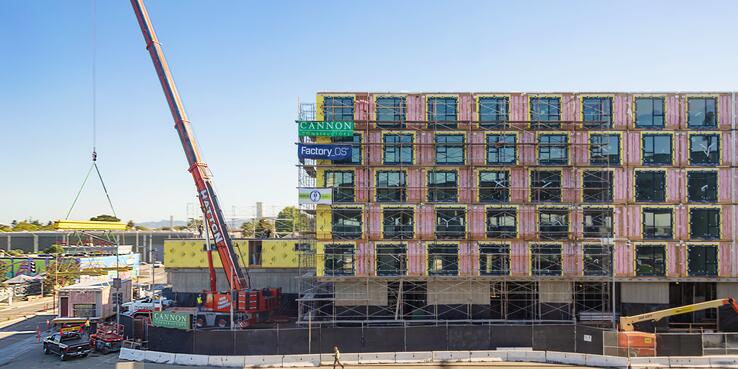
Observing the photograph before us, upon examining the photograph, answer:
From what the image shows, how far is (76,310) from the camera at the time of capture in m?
41.5

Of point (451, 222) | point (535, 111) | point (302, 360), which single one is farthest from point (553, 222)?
point (302, 360)

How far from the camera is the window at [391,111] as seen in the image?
3838 centimetres

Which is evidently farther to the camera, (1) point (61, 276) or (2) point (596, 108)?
(1) point (61, 276)

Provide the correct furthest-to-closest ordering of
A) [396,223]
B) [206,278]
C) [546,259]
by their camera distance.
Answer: [206,278] → [396,223] → [546,259]

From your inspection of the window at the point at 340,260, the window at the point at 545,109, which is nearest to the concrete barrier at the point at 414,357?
the window at the point at 340,260

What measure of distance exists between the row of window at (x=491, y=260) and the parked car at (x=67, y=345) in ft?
55.9

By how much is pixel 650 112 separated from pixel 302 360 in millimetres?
32615

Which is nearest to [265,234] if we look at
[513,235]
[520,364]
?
[513,235]

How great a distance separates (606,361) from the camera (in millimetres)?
28562

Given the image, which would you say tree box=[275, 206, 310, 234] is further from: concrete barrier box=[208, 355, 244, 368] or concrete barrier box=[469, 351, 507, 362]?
concrete barrier box=[469, 351, 507, 362]

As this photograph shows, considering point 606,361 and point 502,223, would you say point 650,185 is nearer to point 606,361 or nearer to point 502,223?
point 502,223

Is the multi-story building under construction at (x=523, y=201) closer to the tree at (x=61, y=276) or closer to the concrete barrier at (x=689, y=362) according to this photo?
the concrete barrier at (x=689, y=362)

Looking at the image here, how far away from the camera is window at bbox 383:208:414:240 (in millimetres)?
38000

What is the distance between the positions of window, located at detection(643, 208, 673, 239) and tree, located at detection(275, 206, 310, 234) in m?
27.4
